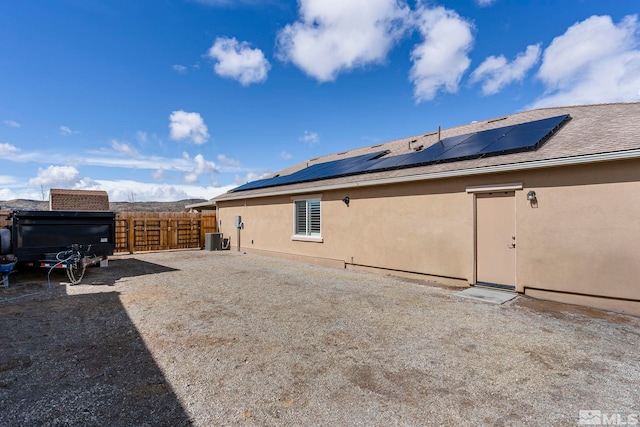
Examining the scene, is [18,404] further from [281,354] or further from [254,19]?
[254,19]

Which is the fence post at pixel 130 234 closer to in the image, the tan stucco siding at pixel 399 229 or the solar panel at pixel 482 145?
the tan stucco siding at pixel 399 229

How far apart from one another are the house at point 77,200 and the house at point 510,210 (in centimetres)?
1634

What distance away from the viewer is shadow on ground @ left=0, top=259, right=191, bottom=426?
100 inches

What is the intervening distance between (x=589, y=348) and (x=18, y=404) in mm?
6487

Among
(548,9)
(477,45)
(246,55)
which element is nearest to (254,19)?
(246,55)

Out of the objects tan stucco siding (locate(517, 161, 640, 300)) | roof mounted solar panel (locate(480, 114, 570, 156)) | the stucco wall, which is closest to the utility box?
the stucco wall

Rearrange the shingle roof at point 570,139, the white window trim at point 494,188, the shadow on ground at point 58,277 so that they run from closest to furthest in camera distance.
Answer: the shingle roof at point 570,139 < the white window trim at point 494,188 < the shadow on ground at point 58,277

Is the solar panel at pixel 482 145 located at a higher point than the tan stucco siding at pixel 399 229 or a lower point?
higher

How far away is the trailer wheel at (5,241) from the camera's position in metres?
7.68

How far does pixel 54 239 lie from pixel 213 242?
838 centimetres

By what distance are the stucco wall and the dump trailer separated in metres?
7.01

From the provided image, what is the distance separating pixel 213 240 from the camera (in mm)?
16438

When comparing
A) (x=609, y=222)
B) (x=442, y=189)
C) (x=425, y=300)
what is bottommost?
(x=425, y=300)

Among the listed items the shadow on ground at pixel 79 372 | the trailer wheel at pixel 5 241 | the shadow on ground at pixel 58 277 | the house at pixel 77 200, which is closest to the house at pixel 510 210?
the shadow on ground at pixel 58 277
